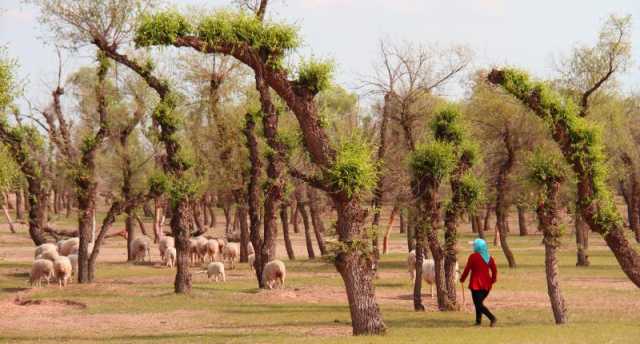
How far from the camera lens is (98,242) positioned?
116 ft

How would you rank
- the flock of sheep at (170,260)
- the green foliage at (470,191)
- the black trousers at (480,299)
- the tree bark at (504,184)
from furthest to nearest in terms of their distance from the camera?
the tree bark at (504,184) → the flock of sheep at (170,260) → the green foliage at (470,191) → the black trousers at (480,299)

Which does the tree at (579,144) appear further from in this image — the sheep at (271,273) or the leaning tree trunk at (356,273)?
the sheep at (271,273)

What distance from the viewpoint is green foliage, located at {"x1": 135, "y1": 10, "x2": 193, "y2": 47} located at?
19.4 meters

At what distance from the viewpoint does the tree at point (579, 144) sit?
23.0 metres

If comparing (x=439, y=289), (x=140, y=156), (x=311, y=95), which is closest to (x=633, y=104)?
(x=140, y=156)

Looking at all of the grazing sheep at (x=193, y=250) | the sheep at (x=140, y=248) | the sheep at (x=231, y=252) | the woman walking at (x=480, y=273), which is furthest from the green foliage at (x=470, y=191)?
the sheep at (x=140, y=248)

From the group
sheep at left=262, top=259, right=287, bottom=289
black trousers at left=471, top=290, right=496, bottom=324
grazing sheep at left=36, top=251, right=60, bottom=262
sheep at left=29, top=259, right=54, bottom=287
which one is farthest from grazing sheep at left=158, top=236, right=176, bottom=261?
black trousers at left=471, top=290, right=496, bottom=324

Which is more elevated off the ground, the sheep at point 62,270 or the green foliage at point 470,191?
the green foliage at point 470,191

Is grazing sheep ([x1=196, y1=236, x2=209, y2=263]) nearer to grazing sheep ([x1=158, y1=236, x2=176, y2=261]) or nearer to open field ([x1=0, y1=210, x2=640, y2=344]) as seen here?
grazing sheep ([x1=158, y1=236, x2=176, y2=261])

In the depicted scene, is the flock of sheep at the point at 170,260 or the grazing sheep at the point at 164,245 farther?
the grazing sheep at the point at 164,245

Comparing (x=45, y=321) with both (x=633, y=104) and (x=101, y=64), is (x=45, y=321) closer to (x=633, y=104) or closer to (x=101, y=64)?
(x=101, y=64)

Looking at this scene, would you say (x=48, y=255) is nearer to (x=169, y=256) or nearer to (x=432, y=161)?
(x=169, y=256)

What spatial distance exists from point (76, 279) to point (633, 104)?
137 ft

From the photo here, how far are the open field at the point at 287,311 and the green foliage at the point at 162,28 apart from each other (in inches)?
276
